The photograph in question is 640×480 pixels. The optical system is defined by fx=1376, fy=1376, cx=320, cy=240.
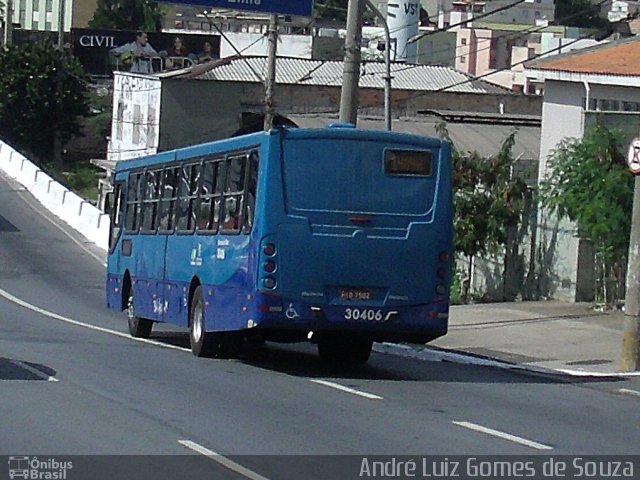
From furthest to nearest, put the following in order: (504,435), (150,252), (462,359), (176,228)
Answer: (150,252) < (462,359) < (176,228) < (504,435)

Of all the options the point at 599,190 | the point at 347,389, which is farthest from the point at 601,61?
the point at 347,389

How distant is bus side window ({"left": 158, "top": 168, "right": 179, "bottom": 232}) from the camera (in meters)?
20.1

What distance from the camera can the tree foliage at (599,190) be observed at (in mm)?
24922

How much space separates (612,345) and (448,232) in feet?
19.2

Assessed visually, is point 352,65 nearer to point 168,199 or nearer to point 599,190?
point 168,199

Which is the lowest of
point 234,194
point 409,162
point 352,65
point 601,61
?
point 234,194

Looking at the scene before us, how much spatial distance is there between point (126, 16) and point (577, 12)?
44.7 meters

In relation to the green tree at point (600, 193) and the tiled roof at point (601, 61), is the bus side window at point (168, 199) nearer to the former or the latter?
the green tree at point (600, 193)

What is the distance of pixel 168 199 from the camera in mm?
20516

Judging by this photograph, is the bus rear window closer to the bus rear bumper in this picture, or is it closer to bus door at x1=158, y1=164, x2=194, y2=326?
the bus rear bumper

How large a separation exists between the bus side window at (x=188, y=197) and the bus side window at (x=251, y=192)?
7.42ft
